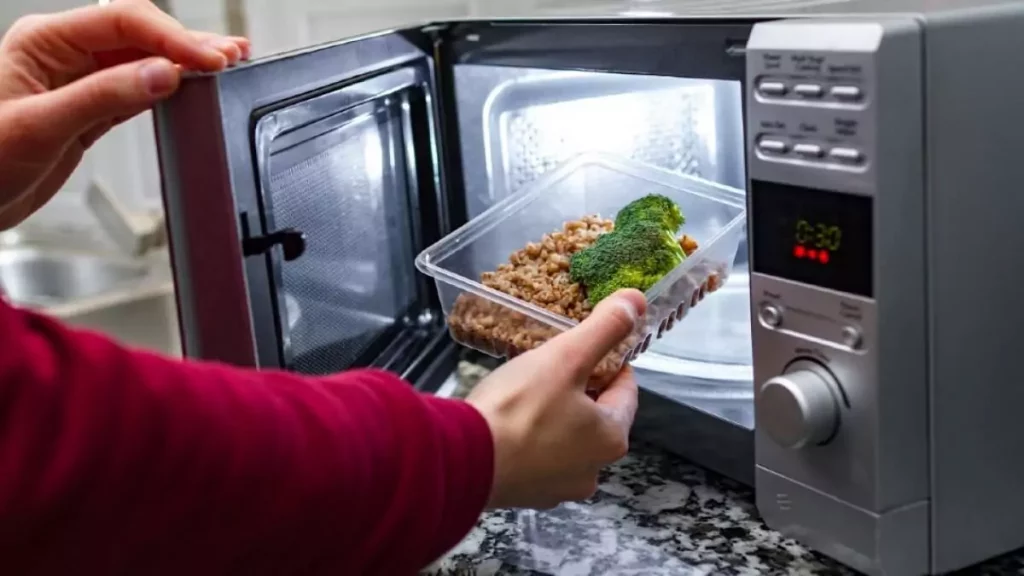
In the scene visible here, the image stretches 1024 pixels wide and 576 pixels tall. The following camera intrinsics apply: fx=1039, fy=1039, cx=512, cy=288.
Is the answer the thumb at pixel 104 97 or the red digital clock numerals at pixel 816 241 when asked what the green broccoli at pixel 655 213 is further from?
the thumb at pixel 104 97

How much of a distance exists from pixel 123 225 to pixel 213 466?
1774 millimetres

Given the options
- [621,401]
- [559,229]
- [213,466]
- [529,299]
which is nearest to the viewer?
[213,466]

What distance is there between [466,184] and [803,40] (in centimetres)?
49

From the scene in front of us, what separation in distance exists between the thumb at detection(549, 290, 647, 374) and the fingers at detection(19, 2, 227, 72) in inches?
11.7

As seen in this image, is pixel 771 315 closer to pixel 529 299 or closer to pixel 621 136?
pixel 529 299

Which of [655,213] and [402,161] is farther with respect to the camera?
[402,161]

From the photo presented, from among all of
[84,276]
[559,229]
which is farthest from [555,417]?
[84,276]

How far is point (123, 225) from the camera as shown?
82.5 inches

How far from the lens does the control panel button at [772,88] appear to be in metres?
0.62

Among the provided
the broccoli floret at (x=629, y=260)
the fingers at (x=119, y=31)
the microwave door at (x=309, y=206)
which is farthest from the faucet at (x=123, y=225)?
the broccoli floret at (x=629, y=260)

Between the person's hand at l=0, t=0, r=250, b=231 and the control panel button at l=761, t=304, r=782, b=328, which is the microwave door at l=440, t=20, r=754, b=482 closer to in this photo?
the control panel button at l=761, t=304, r=782, b=328

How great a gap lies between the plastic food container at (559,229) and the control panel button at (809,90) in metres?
0.21

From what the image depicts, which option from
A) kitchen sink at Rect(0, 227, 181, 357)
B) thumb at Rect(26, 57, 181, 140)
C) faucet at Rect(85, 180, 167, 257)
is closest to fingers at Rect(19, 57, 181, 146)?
thumb at Rect(26, 57, 181, 140)

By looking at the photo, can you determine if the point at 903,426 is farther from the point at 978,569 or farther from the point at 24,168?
the point at 24,168
